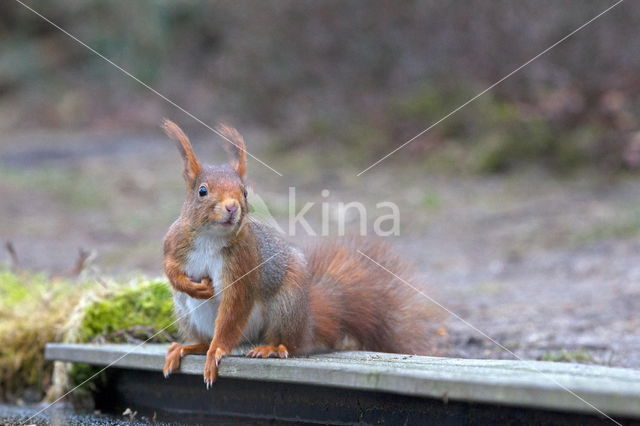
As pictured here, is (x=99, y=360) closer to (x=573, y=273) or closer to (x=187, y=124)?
(x=573, y=273)

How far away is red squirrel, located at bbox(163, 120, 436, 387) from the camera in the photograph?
2.56m

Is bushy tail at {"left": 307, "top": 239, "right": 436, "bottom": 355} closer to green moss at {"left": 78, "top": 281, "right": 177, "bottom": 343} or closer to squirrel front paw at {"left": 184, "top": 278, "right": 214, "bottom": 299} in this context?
squirrel front paw at {"left": 184, "top": 278, "right": 214, "bottom": 299}

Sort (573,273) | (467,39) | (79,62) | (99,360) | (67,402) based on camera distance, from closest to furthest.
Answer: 1. (99,360)
2. (67,402)
3. (573,273)
4. (467,39)
5. (79,62)

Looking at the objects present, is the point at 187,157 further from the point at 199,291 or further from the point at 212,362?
the point at 212,362

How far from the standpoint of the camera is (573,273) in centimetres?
538

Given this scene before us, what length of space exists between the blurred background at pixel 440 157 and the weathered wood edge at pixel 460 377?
4.43ft

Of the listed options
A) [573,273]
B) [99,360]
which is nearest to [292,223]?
[573,273]

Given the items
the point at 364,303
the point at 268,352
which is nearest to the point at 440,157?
the point at 364,303

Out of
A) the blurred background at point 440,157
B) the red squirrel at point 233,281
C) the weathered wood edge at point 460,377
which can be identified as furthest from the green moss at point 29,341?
the red squirrel at point 233,281

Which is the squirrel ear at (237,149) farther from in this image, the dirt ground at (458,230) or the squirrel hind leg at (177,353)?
the dirt ground at (458,230)

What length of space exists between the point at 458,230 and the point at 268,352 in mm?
4558

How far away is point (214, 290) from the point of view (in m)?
2.59

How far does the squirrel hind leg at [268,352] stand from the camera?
260 cm

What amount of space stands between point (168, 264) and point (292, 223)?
3886mm
